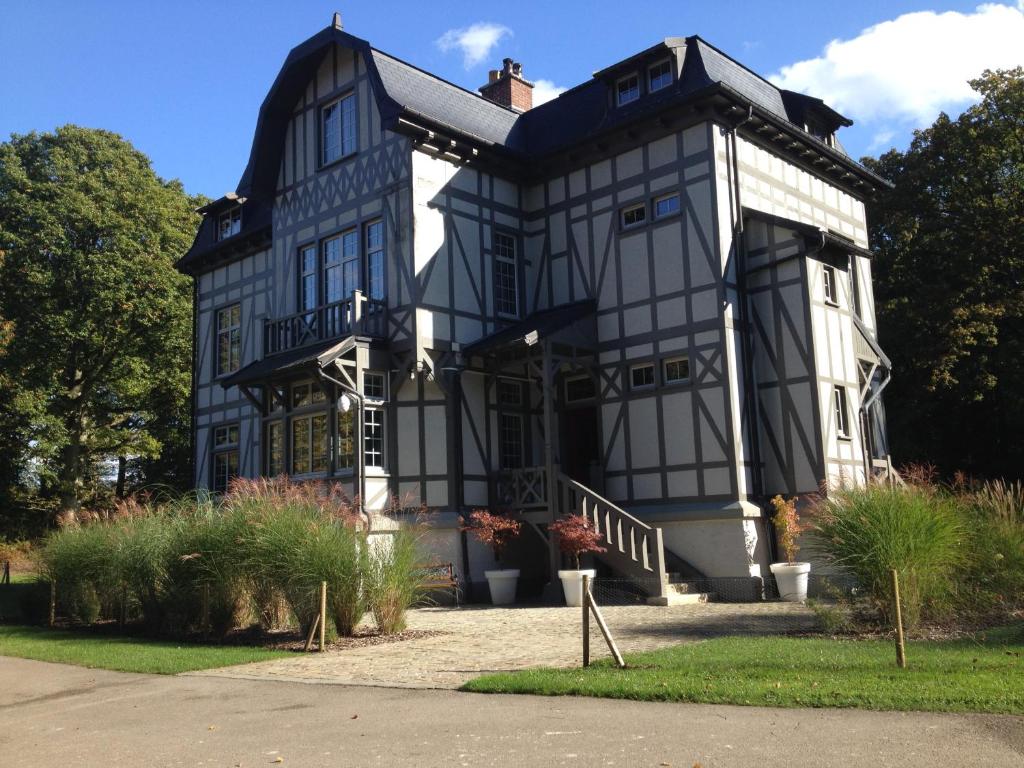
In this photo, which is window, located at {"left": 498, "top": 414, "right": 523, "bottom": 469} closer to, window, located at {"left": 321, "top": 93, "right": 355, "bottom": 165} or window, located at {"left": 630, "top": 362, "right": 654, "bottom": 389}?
window, located at {"left": 630, "top": 362, "right": 654, "bottom": 389}

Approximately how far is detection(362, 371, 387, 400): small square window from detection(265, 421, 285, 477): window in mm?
2823

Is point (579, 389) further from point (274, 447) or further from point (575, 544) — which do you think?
point (274, 447)

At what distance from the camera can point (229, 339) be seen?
25484 millimetres

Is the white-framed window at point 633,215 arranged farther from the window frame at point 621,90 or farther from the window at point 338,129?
the window at point 338,129

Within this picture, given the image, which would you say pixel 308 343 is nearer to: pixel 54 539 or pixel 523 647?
pixel 54 539

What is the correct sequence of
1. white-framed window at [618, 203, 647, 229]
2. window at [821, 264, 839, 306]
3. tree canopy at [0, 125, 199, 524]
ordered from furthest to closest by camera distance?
tree canopy at [0, 125, 199, 524] < white-framed window at [618, 203, 647, 229] < window at [821, 264, 839, 306]

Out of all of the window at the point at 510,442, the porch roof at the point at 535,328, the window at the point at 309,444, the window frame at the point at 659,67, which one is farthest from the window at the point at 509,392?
the window frame at the point at 659,67

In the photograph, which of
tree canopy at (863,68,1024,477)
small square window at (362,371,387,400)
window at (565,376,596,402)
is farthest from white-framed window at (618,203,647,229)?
tree canopy at (863,68,1024,477)

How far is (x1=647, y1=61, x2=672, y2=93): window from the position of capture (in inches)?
744

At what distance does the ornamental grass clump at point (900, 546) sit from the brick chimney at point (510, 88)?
1474cm

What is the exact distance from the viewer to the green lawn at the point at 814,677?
6.90 metres

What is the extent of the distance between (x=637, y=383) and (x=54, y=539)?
35.8 ft

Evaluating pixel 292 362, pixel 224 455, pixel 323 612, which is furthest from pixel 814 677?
pixel 224 455

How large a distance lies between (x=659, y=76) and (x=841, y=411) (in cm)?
750
